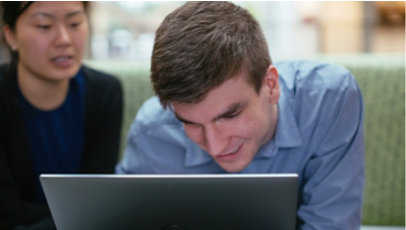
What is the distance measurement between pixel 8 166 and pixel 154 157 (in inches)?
23.3

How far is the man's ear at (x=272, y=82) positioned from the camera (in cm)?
110

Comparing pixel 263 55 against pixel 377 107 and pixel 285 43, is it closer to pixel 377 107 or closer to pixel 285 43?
pixel 377 107

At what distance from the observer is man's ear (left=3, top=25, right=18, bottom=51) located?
1.63 m

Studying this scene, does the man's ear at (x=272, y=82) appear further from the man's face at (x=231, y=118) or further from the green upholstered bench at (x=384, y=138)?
the green upholstered bench at (x=384, y=138)

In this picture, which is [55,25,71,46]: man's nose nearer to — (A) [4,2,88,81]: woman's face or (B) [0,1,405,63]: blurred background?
(A) [4,2,88,81]: woman's face

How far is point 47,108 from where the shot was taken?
1.68 metres

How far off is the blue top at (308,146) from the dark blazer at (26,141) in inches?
14.0

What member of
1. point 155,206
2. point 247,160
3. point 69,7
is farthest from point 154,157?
point 69,7

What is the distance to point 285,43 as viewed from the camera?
12.1ft

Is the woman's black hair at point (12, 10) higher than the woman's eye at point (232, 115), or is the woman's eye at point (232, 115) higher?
the woman's black hair at point (12, 10)

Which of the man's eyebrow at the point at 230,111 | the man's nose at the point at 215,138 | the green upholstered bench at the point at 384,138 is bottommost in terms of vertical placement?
the green upholstered bench at the point at 384,138

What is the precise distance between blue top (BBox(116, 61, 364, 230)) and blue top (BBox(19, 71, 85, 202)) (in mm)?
403

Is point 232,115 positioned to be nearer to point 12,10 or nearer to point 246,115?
point 246,115

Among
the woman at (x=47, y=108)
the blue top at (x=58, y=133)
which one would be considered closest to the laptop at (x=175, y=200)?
the woman at (x=47, y=108)
